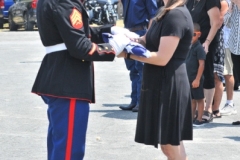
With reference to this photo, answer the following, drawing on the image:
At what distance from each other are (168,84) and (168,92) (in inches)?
2.4

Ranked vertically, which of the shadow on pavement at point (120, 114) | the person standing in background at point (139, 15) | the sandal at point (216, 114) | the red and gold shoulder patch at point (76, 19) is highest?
the red and gold shoulder patch at point (76, 19)

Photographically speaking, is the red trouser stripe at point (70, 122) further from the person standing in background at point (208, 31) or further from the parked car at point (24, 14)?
the parked car at point (24, 14)

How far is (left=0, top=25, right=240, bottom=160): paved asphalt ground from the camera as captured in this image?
7.15m

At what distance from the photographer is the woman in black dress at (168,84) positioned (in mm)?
5012

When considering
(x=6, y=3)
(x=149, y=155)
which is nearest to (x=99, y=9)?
(x=6, y=3)

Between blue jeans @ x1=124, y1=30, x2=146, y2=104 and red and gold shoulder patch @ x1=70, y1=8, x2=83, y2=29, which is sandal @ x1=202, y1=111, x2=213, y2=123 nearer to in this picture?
blue jeans @ x1=124, y1=30, x2=146, y2=104

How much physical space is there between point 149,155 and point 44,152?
1128mm

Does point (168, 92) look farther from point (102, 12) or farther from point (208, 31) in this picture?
point (102, 12)

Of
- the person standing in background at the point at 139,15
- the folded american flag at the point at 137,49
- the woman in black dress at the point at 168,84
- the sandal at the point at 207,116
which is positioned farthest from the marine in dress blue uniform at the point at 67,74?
the person standing in background at the point at 139,15

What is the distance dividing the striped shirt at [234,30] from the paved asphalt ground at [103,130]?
1012mm

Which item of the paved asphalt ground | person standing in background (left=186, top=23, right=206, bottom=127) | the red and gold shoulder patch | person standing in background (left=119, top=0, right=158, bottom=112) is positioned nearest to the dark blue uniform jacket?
the red and gold shoulder patch

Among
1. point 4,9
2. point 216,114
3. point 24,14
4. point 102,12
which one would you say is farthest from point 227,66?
point 4,9

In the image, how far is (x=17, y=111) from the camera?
31.3ft

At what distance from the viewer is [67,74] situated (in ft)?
A: 15.6
